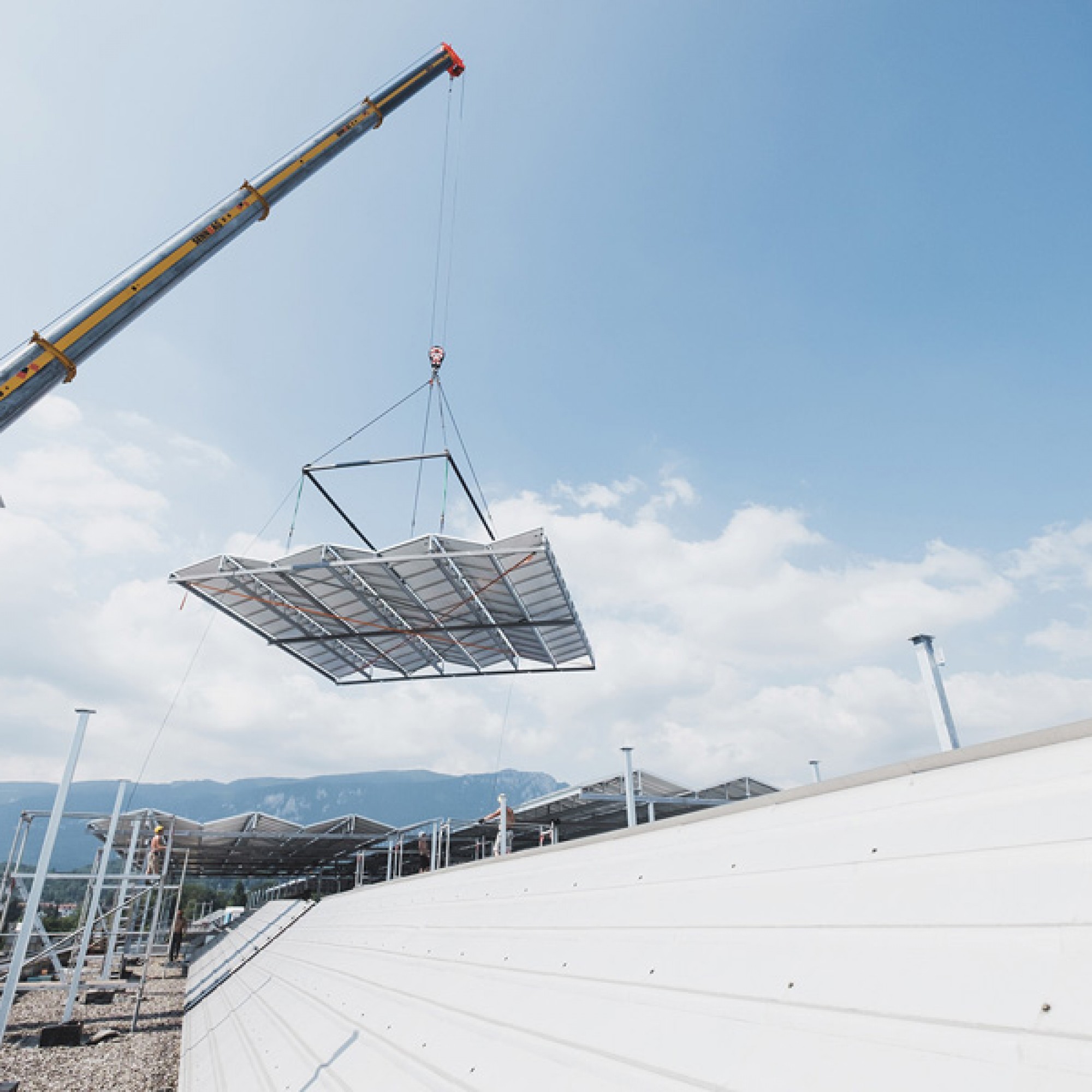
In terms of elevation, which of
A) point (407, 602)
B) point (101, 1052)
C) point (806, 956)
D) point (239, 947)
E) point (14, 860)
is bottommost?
point (101, 1052)

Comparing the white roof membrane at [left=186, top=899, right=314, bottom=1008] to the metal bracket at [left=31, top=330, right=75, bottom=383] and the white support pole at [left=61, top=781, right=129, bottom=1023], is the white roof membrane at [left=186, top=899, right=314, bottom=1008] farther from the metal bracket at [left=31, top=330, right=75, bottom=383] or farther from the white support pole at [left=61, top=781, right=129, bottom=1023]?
the metal bracket at [left=31, top=330, right=75, bottom=383]

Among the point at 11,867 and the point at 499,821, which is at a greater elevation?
the point at 499,821

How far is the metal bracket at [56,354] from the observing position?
770 centimetres

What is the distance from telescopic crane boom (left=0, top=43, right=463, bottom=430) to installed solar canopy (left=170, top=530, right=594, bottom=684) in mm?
5348

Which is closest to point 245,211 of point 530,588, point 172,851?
point 530,588

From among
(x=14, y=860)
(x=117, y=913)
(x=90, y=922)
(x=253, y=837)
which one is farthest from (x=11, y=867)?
(x=253, y=837)

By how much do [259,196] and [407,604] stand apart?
8.67m

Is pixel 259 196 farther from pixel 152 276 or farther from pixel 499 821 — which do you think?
pixel 499 821

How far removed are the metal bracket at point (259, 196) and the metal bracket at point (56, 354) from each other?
462 cm

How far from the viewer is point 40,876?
10.7 meters

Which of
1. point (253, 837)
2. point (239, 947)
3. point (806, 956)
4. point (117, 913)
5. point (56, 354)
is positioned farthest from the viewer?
point (253, 837)

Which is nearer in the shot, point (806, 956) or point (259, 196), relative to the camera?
point (806, 956)

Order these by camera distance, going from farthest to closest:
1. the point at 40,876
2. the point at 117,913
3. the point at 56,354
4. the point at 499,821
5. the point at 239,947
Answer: the point at 117,913 → the point at 239,947 → the point at 499,821 → the point at 40,876 → the point at 56,354

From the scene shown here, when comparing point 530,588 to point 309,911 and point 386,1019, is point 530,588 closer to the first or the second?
point 309,911
